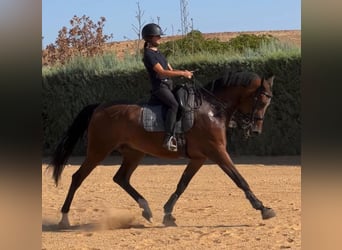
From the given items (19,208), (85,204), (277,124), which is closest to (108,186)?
(85,204)

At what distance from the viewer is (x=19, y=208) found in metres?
1.11

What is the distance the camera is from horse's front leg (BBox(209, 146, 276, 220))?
6953 millimetres

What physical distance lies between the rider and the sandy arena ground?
1155 mm

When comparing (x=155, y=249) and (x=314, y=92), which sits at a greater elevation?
(x=314, y=92)

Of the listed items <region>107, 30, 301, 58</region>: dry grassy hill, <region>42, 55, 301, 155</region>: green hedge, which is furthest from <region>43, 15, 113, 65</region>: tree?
<region>42, 55, 301, 155</region>: green hedge

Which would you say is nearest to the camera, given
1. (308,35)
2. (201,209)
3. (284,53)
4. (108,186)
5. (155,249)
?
(308,35)

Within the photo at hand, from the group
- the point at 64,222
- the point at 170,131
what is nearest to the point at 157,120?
the point at 170,131

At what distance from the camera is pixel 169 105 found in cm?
720

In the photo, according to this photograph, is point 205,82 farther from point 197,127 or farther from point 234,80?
point 197,127

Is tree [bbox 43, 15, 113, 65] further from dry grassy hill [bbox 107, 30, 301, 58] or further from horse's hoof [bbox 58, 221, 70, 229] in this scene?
horse's hoof [bbox 58, 221, 70, 229]

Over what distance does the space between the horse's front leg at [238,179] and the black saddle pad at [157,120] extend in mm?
504

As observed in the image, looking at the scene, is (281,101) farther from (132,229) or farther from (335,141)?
(335,141)

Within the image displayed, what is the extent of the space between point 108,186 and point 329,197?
10611 millimetres

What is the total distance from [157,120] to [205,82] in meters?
8.89
